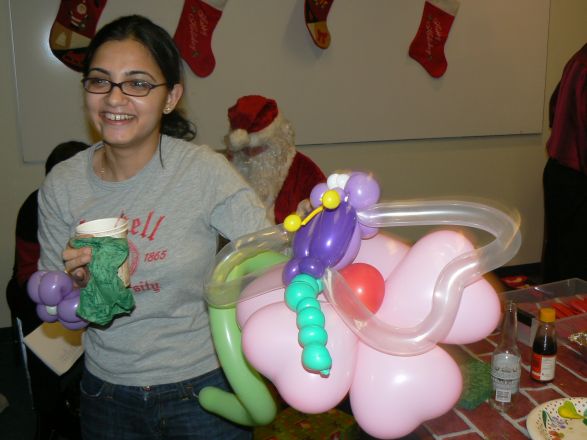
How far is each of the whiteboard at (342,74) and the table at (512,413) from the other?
7.39 ft

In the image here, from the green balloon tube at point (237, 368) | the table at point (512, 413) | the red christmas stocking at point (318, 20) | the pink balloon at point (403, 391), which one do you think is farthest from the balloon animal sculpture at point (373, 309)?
the red christmas stocking at point (318, 20)

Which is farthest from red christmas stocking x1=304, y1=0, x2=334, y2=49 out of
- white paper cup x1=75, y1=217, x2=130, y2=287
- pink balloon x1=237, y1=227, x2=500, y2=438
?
pink balloon x1=237, y1=227, x2=500, y2=438

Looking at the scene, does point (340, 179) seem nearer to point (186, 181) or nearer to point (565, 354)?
point (186, 181)

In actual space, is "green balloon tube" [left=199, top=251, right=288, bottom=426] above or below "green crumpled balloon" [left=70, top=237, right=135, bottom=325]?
below

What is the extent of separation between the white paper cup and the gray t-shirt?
0.06 metres

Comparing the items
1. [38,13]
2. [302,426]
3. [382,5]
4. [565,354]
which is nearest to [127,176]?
[302,426]

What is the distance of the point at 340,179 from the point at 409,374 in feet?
0.94

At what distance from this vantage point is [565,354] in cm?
139

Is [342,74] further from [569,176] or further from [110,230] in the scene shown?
[110,230]

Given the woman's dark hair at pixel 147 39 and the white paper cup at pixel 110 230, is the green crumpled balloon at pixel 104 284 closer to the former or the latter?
the white paper cup at pixel 110 230

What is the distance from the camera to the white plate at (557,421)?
106cm

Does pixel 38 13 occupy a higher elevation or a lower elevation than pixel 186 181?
higher

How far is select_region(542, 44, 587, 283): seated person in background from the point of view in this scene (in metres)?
2.81

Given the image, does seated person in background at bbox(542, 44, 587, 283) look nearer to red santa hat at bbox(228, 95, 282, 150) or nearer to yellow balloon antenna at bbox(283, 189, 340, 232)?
red santa hat at bbox(228, 95, 282, 150)
